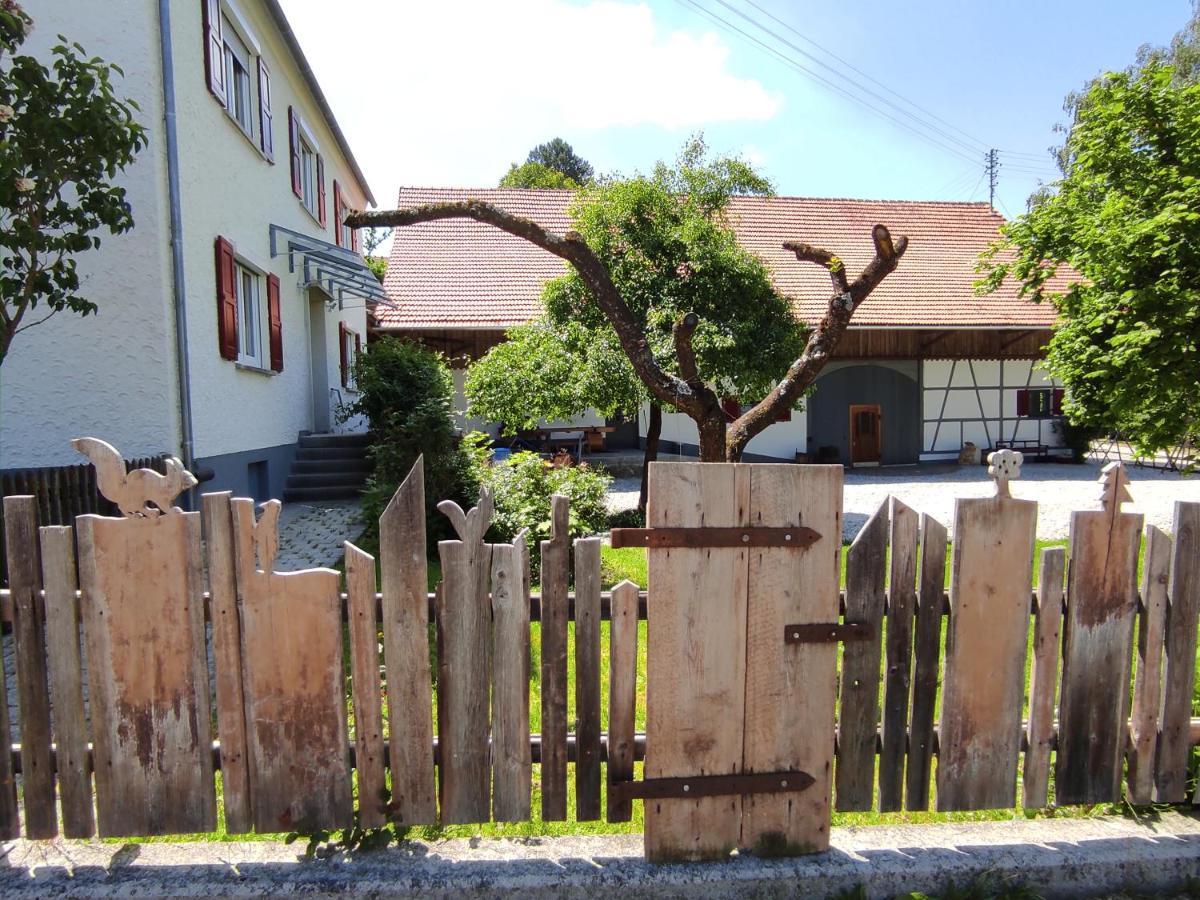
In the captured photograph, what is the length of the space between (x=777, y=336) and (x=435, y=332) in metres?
9.36

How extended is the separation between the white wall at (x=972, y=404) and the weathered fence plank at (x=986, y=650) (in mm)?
17600

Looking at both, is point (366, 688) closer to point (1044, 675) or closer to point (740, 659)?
point (740, 659)

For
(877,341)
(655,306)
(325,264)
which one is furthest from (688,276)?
(877,341)

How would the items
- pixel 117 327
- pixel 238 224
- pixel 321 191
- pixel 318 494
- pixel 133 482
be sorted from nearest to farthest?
Result: pixel 133 482 → pixel 117 327 → pixel 238 224 → pixel 318 494 → pixel 321 191

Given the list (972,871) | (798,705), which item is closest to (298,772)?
(798,705)

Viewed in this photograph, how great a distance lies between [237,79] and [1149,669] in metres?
10.8

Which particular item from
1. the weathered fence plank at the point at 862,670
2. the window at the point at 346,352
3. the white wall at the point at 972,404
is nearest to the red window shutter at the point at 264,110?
the window at the point at 346,352

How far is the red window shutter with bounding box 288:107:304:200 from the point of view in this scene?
11.9 meters

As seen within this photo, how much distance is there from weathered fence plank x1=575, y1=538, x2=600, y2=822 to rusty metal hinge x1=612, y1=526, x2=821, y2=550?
11 centimetres

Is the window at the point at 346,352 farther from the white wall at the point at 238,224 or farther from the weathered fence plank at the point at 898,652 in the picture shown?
the weathered fence plank at the point at 898,652

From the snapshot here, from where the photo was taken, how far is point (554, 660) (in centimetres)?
216

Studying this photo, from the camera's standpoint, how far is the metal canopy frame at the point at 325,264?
1123 cm

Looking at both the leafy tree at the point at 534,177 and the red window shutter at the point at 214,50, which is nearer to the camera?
the red window shutter at the point at 214,50

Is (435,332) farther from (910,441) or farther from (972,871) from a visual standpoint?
(972,871)
